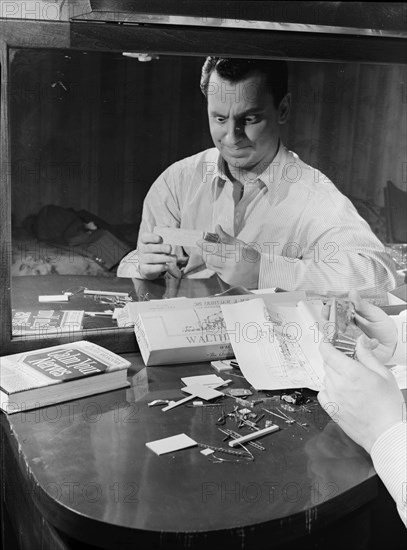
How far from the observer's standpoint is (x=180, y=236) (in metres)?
1.81

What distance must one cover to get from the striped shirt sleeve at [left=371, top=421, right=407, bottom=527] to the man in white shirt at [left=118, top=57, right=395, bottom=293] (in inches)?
26.6

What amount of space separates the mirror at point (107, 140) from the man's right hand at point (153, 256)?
0.04m

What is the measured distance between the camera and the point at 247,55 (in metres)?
1.70

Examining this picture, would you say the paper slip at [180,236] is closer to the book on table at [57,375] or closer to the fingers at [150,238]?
the fingers at [150,238]

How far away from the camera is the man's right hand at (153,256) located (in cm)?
179

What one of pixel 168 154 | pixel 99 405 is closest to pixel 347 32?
pixel 168 154

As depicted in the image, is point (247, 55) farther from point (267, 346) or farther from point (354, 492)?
point (354, 492)

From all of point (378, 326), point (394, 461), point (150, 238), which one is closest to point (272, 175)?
point (150, 238)

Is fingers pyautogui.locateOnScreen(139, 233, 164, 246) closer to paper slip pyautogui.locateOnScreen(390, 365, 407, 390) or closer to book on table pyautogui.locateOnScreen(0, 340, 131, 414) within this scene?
book on table pyautogui.locateOnScreen(0, 340, 131, 414)

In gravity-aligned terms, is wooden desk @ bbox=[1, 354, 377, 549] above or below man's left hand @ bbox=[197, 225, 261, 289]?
below

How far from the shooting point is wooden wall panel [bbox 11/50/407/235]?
63.8 inches

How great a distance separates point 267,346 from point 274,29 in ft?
2.49

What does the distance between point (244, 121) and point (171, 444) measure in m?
0.82

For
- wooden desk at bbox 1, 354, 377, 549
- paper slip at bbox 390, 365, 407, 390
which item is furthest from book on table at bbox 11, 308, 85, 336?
paper slip at bbox 390, 365, 407, 390
